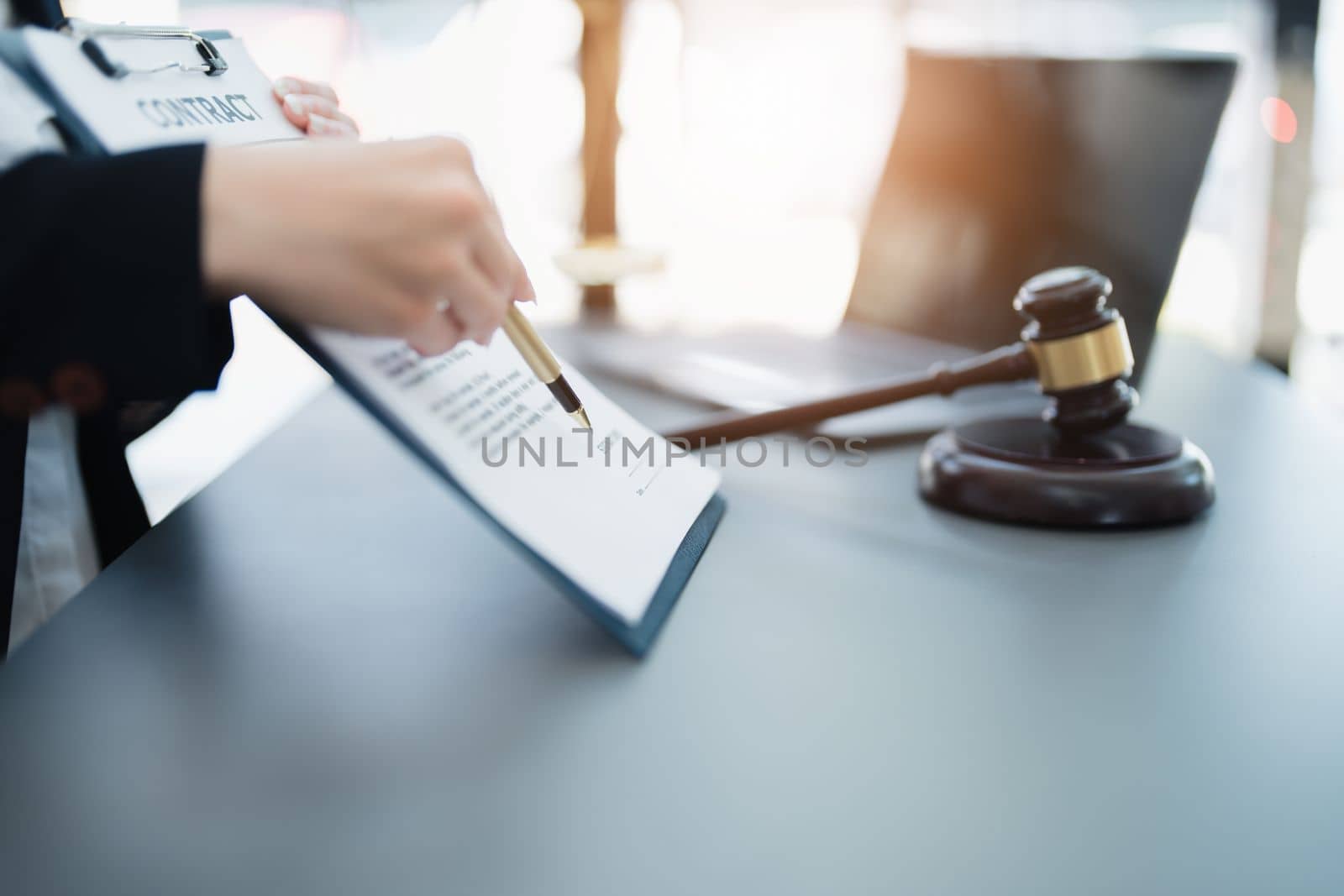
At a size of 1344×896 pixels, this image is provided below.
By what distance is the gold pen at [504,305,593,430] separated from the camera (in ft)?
1.73

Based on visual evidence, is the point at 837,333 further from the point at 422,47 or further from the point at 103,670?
the point at 422,47

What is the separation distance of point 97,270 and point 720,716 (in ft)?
1.08

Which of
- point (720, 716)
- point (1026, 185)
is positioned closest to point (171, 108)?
point (720, 716)

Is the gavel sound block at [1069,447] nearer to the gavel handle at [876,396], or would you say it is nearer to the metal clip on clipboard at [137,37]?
the gavel handle at [876,396]

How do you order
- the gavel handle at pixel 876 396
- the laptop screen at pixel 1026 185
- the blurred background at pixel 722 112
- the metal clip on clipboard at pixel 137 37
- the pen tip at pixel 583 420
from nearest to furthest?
the metal clip on clipboard at pixel 137 37 → the pen tip at pixel 583 420 → the gavel handle at pixel 876 396 → the laptop screen at pixel 1026 185 → the blurred background at pixel 722 112

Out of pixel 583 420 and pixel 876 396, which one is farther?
pixel 876 396

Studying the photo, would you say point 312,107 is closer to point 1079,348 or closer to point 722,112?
point 1079,348

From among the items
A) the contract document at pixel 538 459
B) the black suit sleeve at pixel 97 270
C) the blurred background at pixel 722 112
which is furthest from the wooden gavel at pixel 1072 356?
the blurred background at pixel 722 112

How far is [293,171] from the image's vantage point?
42 cm

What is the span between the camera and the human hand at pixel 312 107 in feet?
2.02

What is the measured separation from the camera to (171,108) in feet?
1.63

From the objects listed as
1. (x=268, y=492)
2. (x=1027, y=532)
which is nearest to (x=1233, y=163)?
(x=1027, y=532)

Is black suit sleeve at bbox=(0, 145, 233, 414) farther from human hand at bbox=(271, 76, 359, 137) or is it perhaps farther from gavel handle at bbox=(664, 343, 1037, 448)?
gavel handle at bbox=(664, 343, 1037, 448)

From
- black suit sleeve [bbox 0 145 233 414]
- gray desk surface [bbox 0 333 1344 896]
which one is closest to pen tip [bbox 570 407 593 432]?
gray desk surface [bbox 0 333 1344 896]
